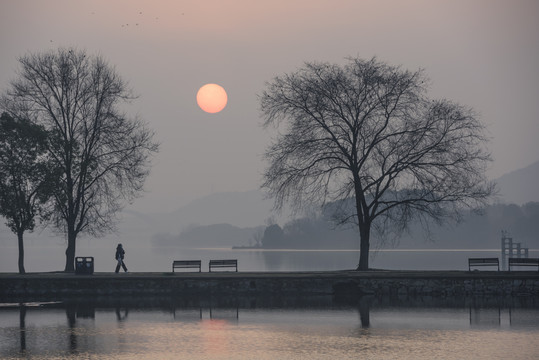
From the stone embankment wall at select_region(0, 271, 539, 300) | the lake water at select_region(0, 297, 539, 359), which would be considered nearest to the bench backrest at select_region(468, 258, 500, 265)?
the stone embankment wall at select_region(0, 271, 539, 300)

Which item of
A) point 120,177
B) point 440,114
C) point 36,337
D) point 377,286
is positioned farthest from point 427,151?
point 36,337

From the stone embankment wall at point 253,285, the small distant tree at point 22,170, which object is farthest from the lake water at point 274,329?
the small distant tree at point 22,170

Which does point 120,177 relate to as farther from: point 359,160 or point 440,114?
point 440,114

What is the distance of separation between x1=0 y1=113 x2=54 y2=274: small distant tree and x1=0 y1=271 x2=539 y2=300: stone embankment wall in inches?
375

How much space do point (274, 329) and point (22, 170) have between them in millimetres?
27988

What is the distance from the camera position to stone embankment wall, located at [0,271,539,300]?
1506 inches

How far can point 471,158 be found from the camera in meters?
45.0

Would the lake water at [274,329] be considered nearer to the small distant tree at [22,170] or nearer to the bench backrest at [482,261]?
the bench backrest at [482,261]

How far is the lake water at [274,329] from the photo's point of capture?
2070cm

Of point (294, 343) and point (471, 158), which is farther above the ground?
point (471, 158)

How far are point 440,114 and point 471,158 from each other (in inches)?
128

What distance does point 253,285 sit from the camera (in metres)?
39.2

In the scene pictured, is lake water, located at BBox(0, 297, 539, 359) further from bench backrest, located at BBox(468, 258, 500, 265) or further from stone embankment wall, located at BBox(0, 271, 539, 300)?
bench backrest, located at BBox(468, 258, 500, 265)

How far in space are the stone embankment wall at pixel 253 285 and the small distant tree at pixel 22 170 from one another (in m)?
9.54
